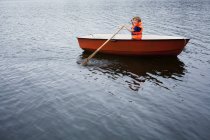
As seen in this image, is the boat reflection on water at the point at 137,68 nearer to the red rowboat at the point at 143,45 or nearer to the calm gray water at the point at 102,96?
the calm gray water at the point at 102,96

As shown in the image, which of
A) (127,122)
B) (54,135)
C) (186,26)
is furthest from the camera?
(186,26)

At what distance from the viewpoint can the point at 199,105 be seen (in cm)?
880

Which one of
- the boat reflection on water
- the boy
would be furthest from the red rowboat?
the boy

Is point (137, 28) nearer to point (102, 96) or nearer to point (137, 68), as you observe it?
point (137, 68)

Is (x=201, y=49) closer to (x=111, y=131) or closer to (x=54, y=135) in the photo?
(x=111, y=131)

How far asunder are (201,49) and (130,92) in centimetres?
839

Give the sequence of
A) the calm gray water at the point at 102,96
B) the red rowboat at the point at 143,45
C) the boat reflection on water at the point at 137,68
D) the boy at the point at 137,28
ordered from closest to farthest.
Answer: the calm gray water at the point at 102,96 < the boat reflection on water at the point at 137,68 < the red rowboat at the point at 143,45 < the boy at the point at 137,28

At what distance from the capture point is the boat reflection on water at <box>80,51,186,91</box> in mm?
11570

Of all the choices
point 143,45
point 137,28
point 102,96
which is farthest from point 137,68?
point 102,96

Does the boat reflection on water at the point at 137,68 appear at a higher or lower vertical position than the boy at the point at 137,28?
lower

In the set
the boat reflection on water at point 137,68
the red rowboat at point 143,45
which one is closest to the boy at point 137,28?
the red rowboat at point 143,45

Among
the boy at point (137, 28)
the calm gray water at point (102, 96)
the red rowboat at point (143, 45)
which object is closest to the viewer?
the calm gray water at point (102, 96)

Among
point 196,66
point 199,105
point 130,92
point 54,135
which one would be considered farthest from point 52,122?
point 196,66

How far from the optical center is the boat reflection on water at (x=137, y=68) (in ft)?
38.0
